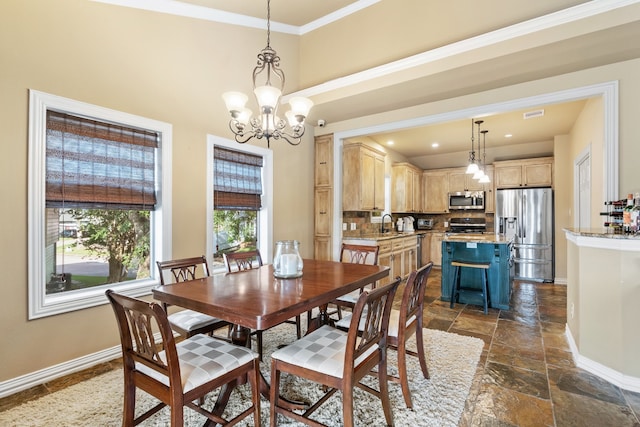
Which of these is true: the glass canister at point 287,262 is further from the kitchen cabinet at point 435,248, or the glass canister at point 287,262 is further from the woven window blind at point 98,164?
the kitchen cabinet at point 435,248

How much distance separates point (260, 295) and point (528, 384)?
213cm

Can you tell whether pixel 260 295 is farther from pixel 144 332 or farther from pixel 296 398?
pixel 296 398

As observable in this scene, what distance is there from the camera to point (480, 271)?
14.0 feet

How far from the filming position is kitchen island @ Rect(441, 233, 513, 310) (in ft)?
13.3

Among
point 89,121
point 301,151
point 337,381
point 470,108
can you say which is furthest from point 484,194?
point 89,121

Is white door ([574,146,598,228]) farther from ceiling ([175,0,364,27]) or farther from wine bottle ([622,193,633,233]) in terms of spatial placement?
ceiling ([175,0,364,27])

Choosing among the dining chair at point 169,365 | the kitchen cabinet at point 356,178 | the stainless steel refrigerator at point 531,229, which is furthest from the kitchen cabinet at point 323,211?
the stainless steel refrigerator at point 531,229

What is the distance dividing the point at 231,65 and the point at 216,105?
556 mm

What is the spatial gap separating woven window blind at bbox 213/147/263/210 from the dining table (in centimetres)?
142

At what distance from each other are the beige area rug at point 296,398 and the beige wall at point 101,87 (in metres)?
0.41

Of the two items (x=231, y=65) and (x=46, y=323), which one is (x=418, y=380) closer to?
(x=46, y=323)

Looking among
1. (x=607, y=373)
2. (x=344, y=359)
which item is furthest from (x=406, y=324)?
(x=607, y=373)

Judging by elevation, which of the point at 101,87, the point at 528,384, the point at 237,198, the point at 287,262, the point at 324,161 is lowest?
the point at 528,384

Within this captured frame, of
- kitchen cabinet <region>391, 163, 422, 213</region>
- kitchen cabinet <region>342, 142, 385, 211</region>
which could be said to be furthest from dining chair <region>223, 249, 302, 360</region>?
kitchen cabinet <region>391, 163, 422, 213</region>
